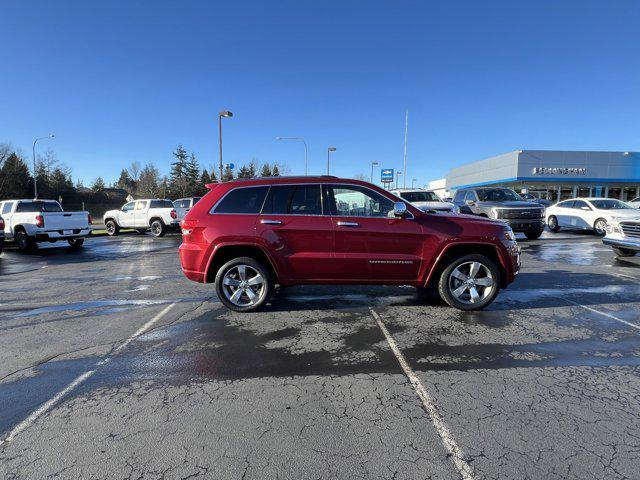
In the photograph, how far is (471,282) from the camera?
17.2 ft

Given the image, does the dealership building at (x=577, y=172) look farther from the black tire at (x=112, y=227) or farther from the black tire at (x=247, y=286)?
the black tire at (x=247, y=286)

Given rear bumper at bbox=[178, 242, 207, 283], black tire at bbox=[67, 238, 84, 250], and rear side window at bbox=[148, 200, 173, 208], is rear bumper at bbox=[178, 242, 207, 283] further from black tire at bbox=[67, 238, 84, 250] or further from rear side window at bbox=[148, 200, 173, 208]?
rear side window at bbox=[148, 200, 173, 208]

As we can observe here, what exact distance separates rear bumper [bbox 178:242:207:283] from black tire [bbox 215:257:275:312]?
26 centimetres

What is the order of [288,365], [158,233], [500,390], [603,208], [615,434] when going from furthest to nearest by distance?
[158,233] → [603,208] → [288,365] → [500,390] → [615,434]

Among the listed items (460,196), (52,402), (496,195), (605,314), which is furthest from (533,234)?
(52,402)

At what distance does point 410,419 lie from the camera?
2.74 m

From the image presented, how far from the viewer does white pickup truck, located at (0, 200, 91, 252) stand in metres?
12.9

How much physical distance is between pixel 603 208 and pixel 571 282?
1160 centimetres

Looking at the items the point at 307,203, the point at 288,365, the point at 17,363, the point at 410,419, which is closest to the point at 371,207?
the point at 307,203

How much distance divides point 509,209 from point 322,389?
13.0 metres

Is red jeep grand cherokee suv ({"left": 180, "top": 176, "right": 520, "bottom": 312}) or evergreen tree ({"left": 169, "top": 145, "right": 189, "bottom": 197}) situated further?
evergreen tree ({"left": 169, "top": 145, "right": 189, "bottom": 197})

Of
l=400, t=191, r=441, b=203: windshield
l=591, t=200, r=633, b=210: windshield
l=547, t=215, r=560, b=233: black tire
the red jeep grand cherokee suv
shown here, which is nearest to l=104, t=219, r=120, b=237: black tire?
l=400, t=191, r=441, b=203: windshield

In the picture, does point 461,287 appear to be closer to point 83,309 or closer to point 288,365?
point 288,365

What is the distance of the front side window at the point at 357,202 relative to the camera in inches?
203
